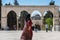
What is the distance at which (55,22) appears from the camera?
40750 mm

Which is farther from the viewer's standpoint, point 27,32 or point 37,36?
point 37,36

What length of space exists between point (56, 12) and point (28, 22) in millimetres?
36280

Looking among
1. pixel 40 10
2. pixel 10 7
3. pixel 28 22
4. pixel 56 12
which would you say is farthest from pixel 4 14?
pixel 28 22

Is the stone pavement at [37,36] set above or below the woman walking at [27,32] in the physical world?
below

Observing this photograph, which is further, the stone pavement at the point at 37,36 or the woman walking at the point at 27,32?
the stone pavement at the point at 37,36

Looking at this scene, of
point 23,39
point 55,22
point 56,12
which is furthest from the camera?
point 56,12

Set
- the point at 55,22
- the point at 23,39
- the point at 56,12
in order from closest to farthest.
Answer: the point at 23,39, the point at 55,22, the point at 56,12

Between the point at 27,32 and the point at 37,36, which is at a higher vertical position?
the point at 27,32

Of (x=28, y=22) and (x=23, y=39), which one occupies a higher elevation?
(x=28, y=22)

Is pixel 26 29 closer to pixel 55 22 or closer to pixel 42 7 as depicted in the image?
pixel 55 22

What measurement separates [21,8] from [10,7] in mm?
2182

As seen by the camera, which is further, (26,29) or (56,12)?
(56,12)

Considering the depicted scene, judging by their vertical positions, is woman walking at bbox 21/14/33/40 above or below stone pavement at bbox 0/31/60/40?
above

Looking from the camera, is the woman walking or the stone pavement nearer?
the woman walking
